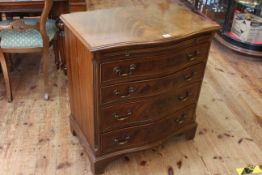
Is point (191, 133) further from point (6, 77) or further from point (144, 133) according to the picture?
point (6, 77)

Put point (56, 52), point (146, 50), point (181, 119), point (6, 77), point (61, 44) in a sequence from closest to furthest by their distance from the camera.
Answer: point (146, 50) → point (181, 119) → point (6, 77) → point (61, 44) → point (56, 52)

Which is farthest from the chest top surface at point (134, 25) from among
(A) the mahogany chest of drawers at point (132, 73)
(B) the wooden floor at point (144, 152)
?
(B) the wooden floor at point (144, 152)

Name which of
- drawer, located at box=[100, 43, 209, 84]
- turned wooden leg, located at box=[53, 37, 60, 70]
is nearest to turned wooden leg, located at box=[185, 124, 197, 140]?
drawer, located at box=[100, 43, 209, 84]

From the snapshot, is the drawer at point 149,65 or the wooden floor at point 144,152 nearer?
the drawer at point 149,65

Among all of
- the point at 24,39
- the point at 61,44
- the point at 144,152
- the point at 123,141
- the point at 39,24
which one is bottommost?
the point at 144,152

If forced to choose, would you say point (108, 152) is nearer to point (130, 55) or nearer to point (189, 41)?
point (130, 55)

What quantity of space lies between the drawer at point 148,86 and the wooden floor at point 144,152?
507 mm

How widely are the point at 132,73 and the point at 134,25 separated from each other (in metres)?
0.26

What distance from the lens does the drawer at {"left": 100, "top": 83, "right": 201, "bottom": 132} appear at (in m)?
1.56

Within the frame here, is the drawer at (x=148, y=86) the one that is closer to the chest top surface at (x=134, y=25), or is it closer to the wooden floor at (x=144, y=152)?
the chest top surface at (x=134, y=25)

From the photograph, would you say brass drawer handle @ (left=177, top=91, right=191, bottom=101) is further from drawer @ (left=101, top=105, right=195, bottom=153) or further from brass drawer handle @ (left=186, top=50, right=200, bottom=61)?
brass drawer handle @ (left=186, top=50, right=200, bottom=61)

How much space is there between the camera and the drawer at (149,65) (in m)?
1.42

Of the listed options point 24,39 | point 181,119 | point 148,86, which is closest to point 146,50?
point 148,86

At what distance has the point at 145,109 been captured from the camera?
5.34 feet
